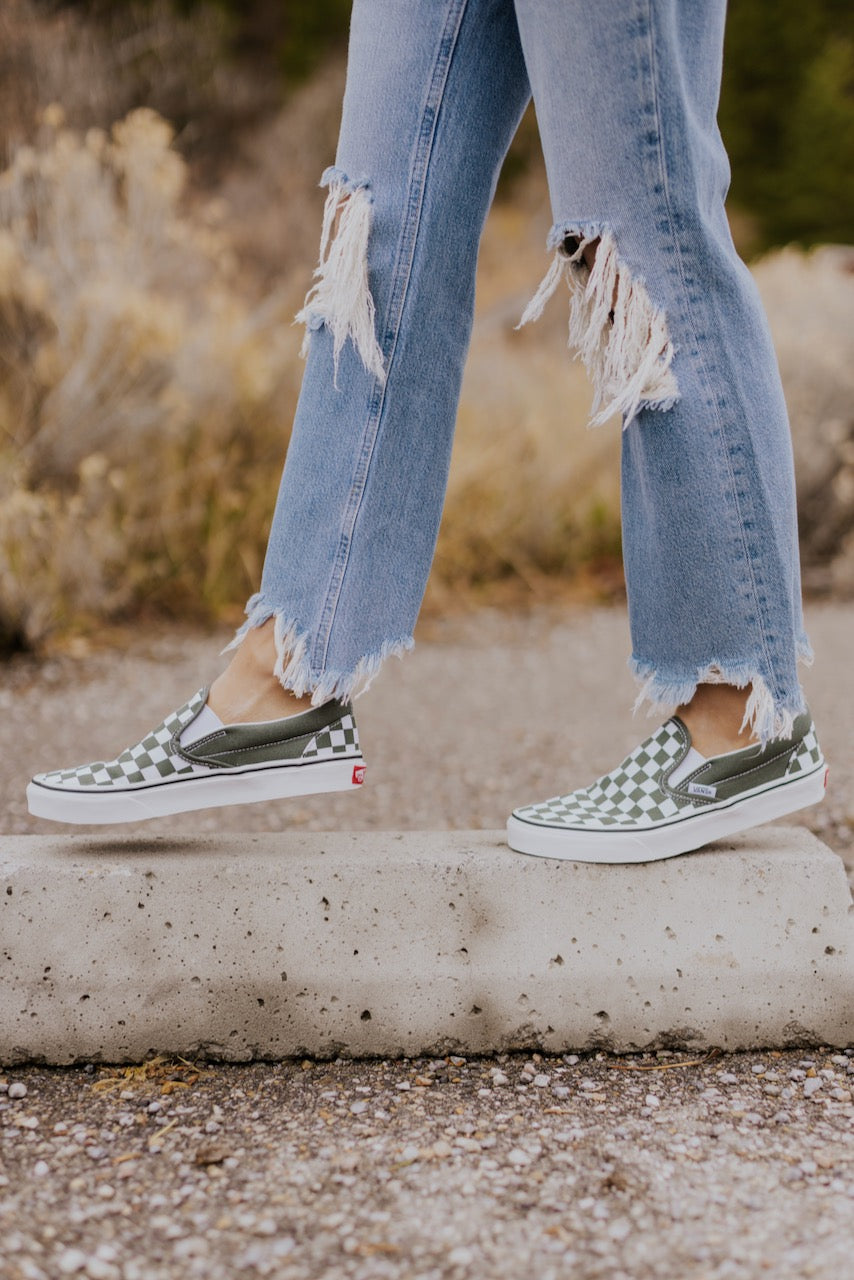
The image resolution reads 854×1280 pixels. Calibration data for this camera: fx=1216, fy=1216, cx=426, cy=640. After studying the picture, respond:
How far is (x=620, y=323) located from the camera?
1.33 meters

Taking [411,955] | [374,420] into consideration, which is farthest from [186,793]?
[374,420]

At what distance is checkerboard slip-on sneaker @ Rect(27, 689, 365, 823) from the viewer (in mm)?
1409

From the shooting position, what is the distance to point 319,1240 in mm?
1054

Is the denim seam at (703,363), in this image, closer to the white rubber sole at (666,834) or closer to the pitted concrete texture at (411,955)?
the white rubber sole at (666,834)

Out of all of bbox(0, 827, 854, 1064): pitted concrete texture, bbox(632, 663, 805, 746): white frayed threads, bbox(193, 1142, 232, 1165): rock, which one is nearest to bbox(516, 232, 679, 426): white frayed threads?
bbox(632, 663, 805, 746): white frayed threads

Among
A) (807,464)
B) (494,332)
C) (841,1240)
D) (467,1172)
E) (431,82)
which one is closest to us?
(841,1240)

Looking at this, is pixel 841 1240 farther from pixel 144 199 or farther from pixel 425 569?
pixel 144 199

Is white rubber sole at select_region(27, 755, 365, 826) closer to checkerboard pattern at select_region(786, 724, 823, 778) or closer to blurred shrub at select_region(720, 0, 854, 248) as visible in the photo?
checkerboard pattern at select_region(786, 724, 823, 778)

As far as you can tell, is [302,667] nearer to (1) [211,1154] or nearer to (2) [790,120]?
(1) [211,1154]

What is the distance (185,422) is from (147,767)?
2707mm

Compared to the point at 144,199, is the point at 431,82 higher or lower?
lower

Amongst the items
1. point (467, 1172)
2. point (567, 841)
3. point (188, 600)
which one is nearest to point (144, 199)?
point (188, 600)

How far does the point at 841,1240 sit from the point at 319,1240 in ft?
1.47

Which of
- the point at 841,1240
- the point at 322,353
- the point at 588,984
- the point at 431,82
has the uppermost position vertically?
the point at 431,82
